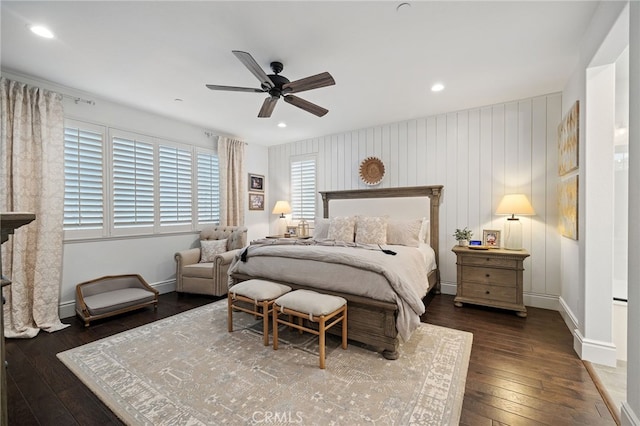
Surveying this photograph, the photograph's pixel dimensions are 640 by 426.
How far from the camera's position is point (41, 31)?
2357 mm

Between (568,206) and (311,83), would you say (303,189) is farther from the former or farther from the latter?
(568,206)

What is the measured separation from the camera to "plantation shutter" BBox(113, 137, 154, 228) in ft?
12.8

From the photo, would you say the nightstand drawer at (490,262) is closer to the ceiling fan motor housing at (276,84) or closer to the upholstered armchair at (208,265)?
the ceiling fan motor housing at (276,84)

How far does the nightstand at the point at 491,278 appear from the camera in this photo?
3.38 m

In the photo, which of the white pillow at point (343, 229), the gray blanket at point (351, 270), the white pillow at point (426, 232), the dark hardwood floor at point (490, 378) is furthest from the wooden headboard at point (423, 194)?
the dark hardwood floor at point (490, 378)

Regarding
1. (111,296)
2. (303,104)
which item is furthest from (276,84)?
(111,296)

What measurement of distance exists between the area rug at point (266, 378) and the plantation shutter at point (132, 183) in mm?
1779

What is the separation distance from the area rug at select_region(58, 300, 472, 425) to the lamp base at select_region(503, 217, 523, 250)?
5.40 ft

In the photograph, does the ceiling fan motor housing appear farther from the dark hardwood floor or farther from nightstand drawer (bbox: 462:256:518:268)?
nightstand drawer (bbox: 462:256:518:268)

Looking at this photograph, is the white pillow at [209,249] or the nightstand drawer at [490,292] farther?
the white pillow at [209,249]

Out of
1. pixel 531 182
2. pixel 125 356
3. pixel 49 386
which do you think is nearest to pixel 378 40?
pixel 531 182

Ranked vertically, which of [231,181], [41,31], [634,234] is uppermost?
[41,31]

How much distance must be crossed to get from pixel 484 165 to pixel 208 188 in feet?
14.6

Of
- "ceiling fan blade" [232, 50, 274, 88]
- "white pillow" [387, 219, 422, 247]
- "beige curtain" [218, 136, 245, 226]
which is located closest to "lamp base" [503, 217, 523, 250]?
"white pillow" [387, 219, 422, 247]
